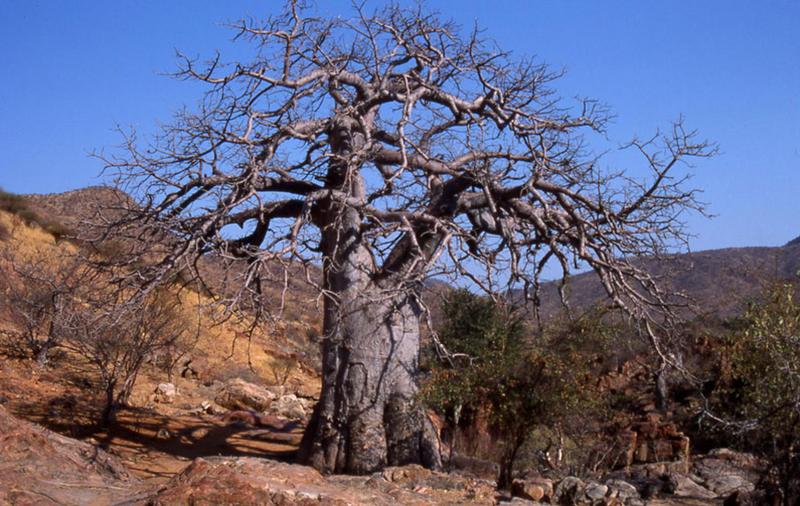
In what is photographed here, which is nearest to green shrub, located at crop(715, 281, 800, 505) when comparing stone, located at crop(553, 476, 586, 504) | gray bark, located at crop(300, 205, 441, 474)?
stone, located at crop(553, 476, 586, 504)

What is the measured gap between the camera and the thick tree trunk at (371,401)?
9273 mm

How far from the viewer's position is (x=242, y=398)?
1569cm

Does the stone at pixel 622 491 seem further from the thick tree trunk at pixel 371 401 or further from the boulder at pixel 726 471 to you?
the thick tree trunk at pixel 371 401

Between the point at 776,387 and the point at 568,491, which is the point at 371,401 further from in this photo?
the point at 776,387

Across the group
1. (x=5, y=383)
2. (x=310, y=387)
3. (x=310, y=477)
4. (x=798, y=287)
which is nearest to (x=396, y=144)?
(x=310, y=477)

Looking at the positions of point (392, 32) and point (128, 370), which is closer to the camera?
point (392, 32)

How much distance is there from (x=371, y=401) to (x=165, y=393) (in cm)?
714

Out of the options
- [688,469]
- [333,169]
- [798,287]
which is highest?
[333,169]

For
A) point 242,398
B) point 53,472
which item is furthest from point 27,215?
point 53,472

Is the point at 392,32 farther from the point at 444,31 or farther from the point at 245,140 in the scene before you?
the point at 245,140

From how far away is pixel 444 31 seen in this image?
32.0 feet

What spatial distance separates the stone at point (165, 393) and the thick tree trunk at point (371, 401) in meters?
6.36

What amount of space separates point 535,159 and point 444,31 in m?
1.96

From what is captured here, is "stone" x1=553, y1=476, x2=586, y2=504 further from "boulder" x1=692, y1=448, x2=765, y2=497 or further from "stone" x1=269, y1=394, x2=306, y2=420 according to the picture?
"stone" x1=269, y1=394, x2=306, y2=420
